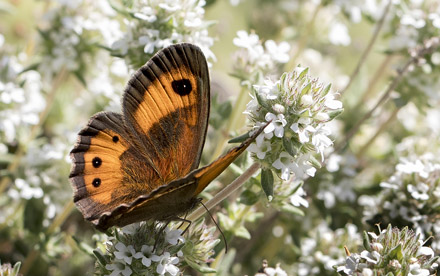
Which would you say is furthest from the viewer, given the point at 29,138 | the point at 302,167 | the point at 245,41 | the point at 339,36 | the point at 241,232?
the point at 339,36

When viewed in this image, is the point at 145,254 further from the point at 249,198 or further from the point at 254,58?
the point at 254,58

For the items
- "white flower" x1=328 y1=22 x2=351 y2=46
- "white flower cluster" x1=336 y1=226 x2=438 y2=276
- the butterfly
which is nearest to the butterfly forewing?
the butterfly

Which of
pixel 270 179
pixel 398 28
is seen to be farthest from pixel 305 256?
pixel 398 28

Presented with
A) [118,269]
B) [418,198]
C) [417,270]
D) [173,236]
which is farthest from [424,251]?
[118,269]

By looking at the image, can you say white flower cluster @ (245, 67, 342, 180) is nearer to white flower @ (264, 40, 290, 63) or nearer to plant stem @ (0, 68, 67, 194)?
white flower @ (264, 40, 290, 63)

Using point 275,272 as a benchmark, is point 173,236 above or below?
above

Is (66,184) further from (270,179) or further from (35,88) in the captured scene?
(270,179)

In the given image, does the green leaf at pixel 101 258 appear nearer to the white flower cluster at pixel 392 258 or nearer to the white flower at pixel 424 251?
the white flower cluster at pixel 392 258
